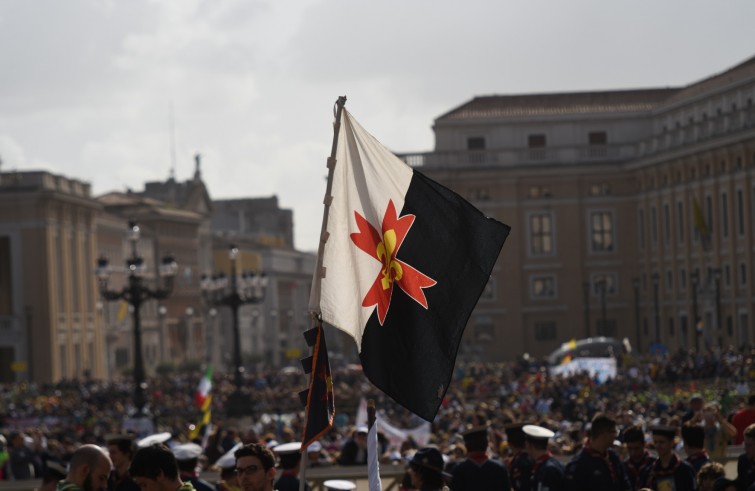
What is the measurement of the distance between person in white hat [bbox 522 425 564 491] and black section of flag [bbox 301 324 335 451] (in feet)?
7.33

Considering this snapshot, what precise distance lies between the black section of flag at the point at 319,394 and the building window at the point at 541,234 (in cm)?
7204

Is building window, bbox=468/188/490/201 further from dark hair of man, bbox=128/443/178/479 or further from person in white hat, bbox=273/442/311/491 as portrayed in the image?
dark hair of man, bbox=128/443/178/479

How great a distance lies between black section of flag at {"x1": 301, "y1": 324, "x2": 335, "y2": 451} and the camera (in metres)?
9.20

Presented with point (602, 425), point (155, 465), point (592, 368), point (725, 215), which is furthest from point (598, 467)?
point (725, 215)

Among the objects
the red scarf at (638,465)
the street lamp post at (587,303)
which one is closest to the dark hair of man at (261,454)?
the red scarf at (638,465)

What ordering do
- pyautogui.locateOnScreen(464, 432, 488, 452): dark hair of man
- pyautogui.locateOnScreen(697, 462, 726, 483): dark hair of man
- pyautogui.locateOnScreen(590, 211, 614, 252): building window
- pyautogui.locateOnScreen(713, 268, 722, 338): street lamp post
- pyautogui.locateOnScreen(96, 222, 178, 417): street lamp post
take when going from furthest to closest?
pyautogui.locateOnScreen(590, 211, 614, 252): building window → pyautogui.locateOnScreen(713, 268, 722, 338): street lamp post → pyautogui.locateOnScreen(96, 222, 178, 417): street lamp post → pyautogui.locateOnScreen(464, 432, 488, 452): dark hair of man → pyautogui.locateOnScreen(697, 462, 726, 483): dark hair of man

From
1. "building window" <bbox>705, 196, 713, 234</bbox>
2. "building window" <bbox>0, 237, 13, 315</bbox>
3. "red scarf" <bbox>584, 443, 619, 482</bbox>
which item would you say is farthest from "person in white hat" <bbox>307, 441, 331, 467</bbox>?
"building window" <bbox>0, 237, 13, 315</bbox>

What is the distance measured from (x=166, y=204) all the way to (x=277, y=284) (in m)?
31.3

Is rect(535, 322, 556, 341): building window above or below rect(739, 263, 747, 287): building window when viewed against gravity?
below

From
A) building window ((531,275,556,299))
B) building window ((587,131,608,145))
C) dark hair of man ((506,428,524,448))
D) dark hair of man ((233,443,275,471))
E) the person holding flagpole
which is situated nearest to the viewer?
dark hair of man ((233,443,275,471))

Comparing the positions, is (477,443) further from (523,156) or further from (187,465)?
(523,156)

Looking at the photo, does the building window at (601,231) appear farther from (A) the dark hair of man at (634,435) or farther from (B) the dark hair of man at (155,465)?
(B) the dark hair of man at (155,465)

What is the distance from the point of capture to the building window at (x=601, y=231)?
266 ft

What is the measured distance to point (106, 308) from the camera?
327ft
